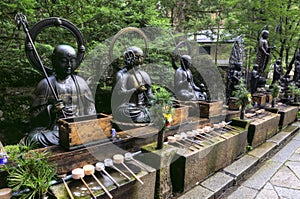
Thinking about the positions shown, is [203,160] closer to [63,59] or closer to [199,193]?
[199,193]

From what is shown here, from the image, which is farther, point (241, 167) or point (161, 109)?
point (241, 167)

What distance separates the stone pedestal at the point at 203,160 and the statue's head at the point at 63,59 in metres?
2.21

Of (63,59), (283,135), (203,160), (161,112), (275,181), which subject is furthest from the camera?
(283,135)

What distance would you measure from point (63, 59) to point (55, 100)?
69 centimetres

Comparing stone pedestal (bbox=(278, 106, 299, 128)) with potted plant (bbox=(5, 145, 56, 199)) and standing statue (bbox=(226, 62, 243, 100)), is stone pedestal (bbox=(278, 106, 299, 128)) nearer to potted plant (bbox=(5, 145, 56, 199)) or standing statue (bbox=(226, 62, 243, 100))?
standing statue (bbox=(226, 62, 243, 100))

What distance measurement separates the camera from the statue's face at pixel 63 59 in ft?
10.8

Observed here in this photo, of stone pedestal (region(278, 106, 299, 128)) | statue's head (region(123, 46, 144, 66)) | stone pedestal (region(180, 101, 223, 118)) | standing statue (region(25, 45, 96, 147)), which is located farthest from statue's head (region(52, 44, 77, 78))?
stone pedestal (region(278, 106, 299, 128))

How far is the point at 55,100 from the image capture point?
3.07m

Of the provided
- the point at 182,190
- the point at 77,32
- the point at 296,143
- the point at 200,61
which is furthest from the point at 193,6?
the point at 182,190

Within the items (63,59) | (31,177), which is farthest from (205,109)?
(31,177)

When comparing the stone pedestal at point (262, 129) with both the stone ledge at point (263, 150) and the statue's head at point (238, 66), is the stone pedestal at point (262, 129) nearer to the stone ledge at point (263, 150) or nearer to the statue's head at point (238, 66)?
the stone ledge at point (263, 150)

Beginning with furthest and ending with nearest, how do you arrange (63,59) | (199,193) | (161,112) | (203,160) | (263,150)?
(263,150) → (63,59) → (203,160) → (199,193) → (161,112)

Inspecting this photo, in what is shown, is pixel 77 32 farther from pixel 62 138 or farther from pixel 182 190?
pixel 182 190

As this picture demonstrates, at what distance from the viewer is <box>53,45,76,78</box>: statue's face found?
328cm
